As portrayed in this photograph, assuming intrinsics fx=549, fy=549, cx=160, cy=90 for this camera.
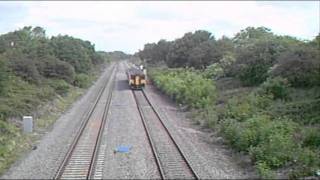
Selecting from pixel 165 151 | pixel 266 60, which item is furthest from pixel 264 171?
pixel 266 60

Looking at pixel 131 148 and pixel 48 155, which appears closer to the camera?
pixel 48 155

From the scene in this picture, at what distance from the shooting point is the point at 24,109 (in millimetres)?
28578

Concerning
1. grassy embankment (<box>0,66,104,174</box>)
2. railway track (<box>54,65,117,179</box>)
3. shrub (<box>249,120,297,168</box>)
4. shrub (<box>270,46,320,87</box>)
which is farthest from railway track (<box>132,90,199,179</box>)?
shrub (<box>270,46,320,87</box>)

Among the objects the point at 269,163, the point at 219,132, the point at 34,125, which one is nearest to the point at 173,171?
the point at 269,163

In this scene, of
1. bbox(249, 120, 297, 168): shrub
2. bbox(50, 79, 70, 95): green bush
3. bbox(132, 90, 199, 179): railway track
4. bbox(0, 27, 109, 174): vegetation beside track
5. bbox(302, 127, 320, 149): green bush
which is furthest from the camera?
bbox(50, 79, 70, 95): green bush

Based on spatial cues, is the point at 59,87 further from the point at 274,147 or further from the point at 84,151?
the point at 274,147

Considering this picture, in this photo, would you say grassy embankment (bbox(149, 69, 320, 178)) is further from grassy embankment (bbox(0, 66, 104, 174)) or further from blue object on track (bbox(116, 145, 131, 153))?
grassy embankment (bbox(0, 66, 104, 174))

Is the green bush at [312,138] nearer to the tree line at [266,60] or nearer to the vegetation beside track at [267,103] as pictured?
the vegetation beside track at [267,103]

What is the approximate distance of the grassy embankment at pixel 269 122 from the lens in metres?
16.6

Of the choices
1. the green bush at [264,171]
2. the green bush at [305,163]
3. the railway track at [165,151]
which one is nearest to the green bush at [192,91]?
the railway track at [165,151]

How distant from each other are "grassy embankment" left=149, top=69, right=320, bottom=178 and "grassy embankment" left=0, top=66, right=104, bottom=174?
26.1 feet

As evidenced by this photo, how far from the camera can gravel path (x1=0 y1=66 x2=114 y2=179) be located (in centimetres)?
1634

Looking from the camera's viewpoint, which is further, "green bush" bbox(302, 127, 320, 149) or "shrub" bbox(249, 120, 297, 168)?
"green bush" bbox(302, 127, 320, 149)

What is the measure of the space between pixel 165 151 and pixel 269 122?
14.8 feet
